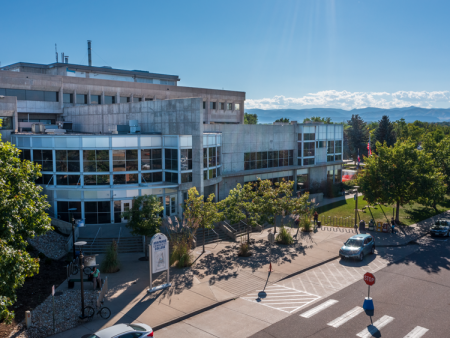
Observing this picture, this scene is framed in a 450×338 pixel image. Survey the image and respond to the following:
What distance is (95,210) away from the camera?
3231 centimetres

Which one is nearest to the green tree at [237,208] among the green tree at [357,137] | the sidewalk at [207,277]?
the sidewalk at [207,277]

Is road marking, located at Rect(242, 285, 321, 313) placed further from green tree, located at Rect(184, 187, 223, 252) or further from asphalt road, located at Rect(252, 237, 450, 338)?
green tree, located at Rect(184, 187, 223, 252)

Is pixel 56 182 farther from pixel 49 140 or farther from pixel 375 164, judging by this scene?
pixel 375 164

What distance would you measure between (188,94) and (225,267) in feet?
130

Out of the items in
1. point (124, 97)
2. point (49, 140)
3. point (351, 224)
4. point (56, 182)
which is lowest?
point (351, 224)

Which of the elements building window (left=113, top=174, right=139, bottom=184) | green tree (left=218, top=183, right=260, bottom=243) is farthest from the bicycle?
building window (left=113, top=174, right=139, bottom=184)

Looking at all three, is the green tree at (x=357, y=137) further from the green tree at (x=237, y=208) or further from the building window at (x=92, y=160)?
the building window at (x=92, y=160)

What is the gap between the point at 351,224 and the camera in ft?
131

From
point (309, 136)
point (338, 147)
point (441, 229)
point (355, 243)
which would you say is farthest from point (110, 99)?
point (441, 229)

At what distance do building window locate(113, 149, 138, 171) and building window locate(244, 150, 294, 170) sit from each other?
16.4m

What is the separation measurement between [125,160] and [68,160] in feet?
16.1

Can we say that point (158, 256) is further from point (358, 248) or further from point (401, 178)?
point (401, 178)

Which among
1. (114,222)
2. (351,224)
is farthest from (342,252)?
(114,222)

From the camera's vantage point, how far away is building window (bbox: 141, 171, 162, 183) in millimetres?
33812
